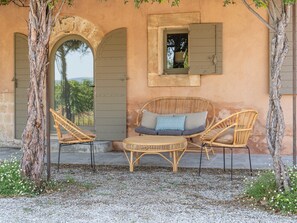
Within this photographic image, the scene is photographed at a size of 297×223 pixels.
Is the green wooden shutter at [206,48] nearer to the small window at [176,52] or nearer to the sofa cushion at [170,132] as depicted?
the small window at [176,52]

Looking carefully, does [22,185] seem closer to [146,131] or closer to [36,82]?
[36,82]

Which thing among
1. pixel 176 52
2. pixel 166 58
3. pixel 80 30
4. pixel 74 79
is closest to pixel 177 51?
pixel 176 52

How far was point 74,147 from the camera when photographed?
7664mm

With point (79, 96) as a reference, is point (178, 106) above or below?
below

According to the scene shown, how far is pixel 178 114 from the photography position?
746cm

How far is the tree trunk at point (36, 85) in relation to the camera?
15.0ft

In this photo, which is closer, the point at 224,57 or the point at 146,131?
the point at 146,131

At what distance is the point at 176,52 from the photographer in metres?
7.84

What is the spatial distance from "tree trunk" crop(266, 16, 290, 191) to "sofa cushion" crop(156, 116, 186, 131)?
120 inches

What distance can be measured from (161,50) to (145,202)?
13.2 feet

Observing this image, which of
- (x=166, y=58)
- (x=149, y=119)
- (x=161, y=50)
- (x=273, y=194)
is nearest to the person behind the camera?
(x=273, y=194)

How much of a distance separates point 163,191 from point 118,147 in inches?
130

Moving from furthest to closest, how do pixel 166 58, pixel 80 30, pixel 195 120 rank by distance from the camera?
1. pixel 80 30
2. pixel 166 58
3. pixel 195 120

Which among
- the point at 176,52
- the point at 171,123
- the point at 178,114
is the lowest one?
the point at 171,123
